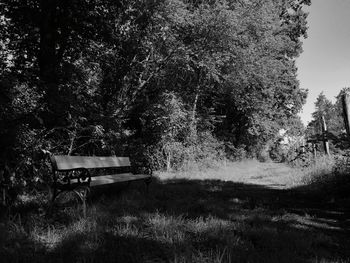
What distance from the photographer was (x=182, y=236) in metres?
3.43

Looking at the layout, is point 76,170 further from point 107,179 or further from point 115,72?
point 115,72

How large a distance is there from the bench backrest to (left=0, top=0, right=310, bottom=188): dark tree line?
123 cm

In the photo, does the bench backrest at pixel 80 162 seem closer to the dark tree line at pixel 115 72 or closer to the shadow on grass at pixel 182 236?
the shadow on grass at pixel 182 236

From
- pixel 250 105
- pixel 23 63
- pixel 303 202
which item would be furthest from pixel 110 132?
pixel 250 105

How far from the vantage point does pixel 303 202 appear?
7164 millimetres

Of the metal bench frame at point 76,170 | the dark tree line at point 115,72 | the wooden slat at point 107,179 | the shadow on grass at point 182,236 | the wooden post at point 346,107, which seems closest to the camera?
the shadow on grass at point 182,236

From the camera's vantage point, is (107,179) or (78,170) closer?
(78,170)

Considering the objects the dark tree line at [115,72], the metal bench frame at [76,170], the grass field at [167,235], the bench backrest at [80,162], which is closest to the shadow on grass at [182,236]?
the grass field at [167,235]

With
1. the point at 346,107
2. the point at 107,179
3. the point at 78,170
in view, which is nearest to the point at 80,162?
the point at 78,170

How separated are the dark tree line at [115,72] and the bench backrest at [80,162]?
1228 millimetres

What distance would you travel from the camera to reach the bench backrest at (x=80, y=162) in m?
4.81

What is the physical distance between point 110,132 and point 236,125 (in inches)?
742

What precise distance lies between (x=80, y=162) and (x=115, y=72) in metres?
7.83

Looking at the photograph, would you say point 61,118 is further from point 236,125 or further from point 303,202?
point 236,125
